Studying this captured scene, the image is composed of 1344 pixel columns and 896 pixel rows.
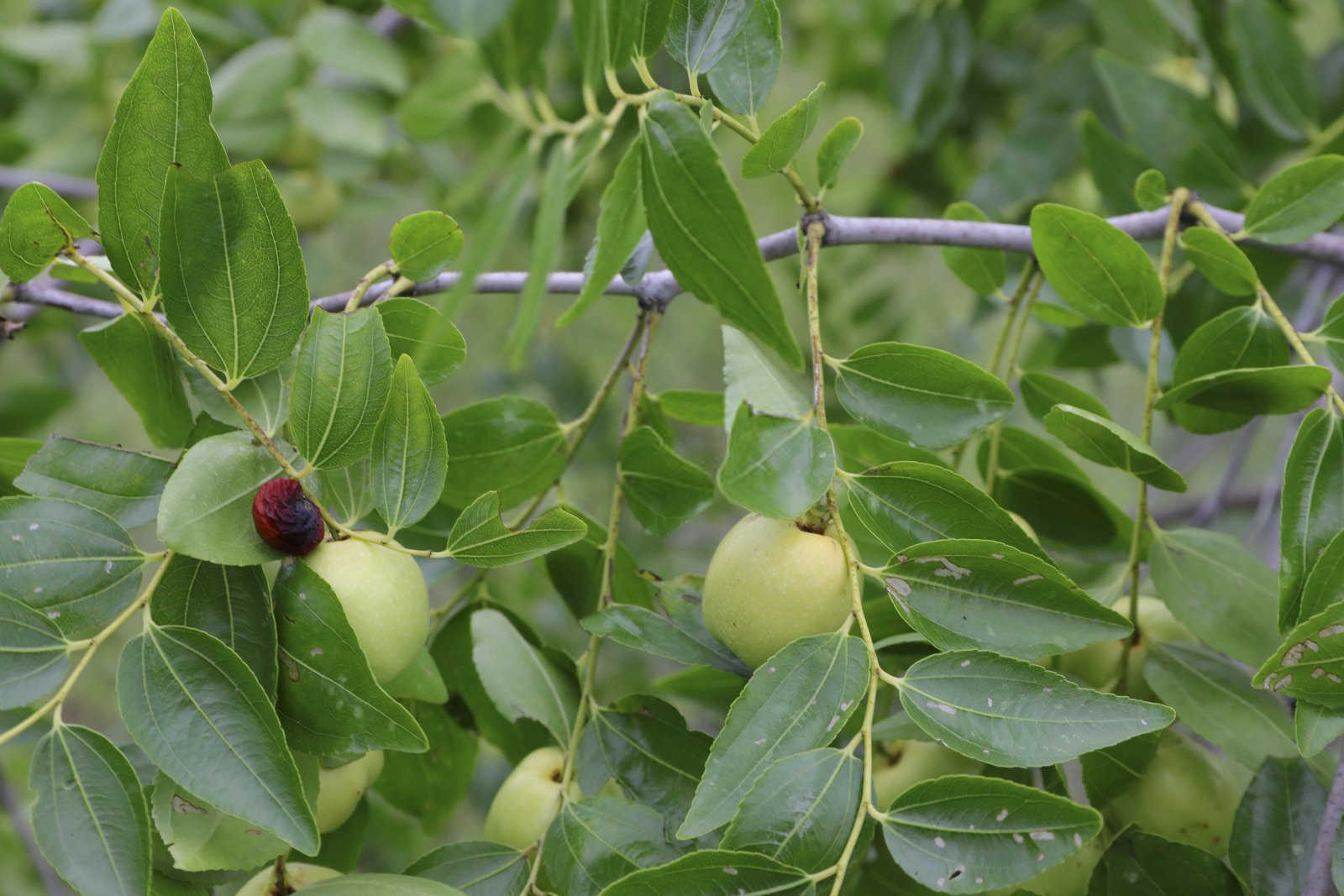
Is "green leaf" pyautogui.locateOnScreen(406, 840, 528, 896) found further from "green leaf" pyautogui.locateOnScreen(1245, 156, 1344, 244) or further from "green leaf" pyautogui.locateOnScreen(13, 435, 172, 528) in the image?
"green leaf" pyautogui.locateOnScreen(1245, 156, 1344, 244)

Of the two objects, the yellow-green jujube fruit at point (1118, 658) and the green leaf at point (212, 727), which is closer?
the green leaf at point (212, 727)

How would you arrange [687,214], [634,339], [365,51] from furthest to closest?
[365,51] < [634,339] < [687,214]

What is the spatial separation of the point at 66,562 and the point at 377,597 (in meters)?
0.15

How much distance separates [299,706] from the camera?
0.55 metres

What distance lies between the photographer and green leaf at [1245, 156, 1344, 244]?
0.70 meters

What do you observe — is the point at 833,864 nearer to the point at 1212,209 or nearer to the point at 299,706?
the point at 299,706

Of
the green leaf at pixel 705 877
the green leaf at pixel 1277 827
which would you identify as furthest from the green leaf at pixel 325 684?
the green leaf at pixel 1277 827

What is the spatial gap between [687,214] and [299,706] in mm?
295

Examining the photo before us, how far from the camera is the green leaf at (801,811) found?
49 cm

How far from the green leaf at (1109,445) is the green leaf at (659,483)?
0.20 meters

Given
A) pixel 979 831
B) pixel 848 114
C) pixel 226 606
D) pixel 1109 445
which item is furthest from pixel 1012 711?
pixel 848 114

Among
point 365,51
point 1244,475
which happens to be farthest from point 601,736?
point 1244,475

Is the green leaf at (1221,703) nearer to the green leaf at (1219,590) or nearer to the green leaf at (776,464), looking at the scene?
the green leaf at (1219,590)

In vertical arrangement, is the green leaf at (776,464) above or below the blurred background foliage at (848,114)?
above
